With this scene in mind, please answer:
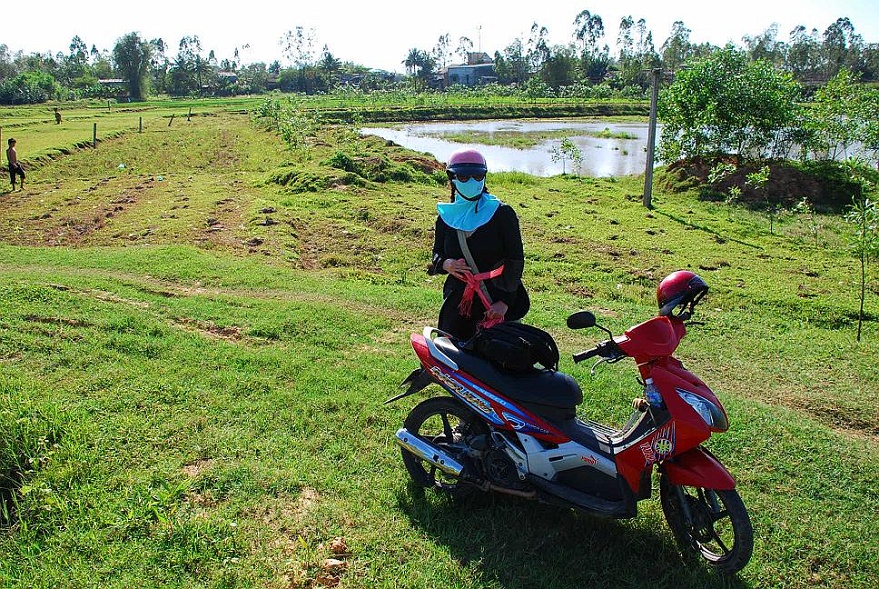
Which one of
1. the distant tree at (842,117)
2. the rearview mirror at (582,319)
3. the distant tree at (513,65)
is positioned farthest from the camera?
the distant tree at (513,65)

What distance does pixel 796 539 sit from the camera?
367cm

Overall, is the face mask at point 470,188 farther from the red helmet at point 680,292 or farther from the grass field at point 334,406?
the grass field at point 334,406

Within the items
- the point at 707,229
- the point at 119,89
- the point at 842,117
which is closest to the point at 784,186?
the point at 842,117

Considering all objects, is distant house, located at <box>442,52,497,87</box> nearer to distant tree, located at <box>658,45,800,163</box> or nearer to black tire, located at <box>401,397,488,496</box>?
distant tree, located at <box>658,45,800,163</box>

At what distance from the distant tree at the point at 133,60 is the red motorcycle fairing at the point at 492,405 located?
3267 inches

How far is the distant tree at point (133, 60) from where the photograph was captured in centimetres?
7394

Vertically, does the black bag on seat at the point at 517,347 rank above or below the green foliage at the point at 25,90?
below

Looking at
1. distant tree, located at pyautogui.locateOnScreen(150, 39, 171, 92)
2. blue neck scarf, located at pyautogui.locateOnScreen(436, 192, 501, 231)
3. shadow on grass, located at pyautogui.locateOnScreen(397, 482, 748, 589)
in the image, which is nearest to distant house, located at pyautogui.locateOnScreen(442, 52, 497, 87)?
distant tree, located at pyautogui.locateOnScreen(150, 39, 171, 92)

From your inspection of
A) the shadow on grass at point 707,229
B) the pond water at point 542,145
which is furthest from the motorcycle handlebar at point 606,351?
the pond water at point 542,145

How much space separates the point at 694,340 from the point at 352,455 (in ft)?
14.3

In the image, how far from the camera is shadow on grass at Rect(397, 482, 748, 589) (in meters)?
3.32

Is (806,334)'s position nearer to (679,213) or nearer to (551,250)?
(551,250)

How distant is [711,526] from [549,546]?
0.88 metres

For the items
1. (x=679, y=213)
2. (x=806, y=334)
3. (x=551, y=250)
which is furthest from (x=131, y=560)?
(x=679, y=213)
